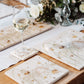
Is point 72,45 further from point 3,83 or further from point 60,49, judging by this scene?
point 3,83

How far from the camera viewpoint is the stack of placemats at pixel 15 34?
5.45ft

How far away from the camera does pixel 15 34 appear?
178 centimetres

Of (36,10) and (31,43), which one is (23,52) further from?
(36,10)

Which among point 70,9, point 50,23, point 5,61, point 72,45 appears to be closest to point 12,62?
point 5,61

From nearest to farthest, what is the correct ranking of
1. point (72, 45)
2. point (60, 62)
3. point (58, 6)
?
point (60, 62)
point (72, 45)
point (58, 6)

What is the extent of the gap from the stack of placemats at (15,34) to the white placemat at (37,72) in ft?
0.91

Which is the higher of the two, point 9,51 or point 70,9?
point 70,9

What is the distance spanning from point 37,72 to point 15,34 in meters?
0.52

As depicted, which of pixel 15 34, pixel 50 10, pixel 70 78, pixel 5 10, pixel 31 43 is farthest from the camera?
pixel 5 10

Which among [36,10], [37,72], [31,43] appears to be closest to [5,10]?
[36,10]

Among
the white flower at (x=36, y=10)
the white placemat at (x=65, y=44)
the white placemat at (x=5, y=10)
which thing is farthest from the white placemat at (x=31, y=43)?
the white placemat at (x=5, y=10)

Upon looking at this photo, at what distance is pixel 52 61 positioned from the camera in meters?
1.46

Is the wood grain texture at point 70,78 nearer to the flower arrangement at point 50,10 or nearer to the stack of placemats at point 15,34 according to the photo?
the stack of placemats at point 15,34

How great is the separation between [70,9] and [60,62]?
632 mm
